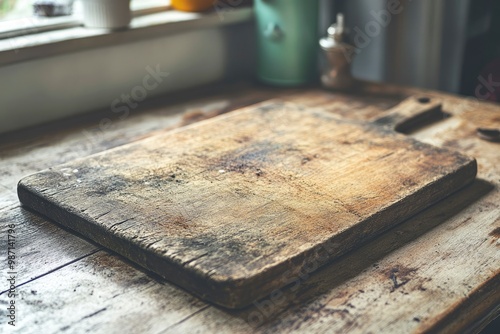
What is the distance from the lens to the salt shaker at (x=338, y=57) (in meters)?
1.51

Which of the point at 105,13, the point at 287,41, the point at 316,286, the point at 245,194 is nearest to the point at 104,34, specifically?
the point at 105,13

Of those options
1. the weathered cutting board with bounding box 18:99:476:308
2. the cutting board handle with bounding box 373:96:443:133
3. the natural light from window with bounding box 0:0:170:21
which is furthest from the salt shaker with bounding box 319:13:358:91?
the natural light from window with bounding box 0:0:170:21

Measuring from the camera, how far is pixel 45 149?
4.05 ft

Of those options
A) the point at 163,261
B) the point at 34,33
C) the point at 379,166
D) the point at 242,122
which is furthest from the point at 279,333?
the point at 34,33

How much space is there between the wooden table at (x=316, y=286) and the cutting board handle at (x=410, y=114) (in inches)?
8.2

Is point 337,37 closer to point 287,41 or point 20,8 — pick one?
point 287,41

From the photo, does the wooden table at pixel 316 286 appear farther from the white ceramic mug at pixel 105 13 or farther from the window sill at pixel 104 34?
the white ceramic mug at pixel 105 13

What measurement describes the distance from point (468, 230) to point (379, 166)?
0.17 meters

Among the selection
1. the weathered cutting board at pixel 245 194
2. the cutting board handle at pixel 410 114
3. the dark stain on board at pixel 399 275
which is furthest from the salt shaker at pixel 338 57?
the dark stain on board at pixel 399 275

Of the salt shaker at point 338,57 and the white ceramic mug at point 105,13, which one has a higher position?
the white ceramic mug at point 105,13

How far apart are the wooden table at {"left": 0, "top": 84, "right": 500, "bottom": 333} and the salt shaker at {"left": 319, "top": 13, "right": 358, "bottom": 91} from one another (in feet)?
1.68

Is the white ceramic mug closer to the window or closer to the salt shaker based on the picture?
the window

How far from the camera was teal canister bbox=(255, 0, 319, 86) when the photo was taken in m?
1.55

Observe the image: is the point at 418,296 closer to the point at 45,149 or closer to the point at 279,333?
the point at 279,333
